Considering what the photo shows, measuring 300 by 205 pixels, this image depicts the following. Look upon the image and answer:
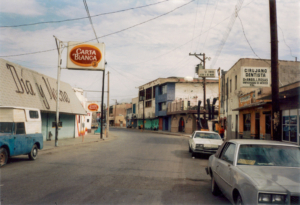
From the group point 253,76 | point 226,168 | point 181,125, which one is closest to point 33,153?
point 226,168

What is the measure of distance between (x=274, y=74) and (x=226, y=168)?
530 cm

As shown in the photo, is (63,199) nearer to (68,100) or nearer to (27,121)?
(27,121)

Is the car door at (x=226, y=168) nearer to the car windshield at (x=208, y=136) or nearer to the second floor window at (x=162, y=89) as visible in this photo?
the car windshield at (x=208, y=136)

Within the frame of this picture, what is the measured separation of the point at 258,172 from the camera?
485 cm

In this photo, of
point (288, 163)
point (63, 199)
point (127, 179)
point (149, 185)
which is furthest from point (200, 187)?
point (63, 199)

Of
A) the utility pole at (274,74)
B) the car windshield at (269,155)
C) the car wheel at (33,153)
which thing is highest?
the utility pole at (274,74)

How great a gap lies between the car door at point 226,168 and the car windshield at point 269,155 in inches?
10.3

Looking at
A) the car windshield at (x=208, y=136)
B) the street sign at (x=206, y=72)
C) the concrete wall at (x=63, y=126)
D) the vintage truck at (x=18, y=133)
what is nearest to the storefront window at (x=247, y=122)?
the street sign at (x=206, y=72)

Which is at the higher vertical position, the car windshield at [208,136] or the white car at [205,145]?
the car windshield at [208,136]

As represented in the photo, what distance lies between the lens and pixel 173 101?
184ft

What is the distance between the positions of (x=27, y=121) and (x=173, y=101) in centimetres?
4507

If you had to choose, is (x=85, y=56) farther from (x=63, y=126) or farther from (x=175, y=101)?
(x=175, y=101)

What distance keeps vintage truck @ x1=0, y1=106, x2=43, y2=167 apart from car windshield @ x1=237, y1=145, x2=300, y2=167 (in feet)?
28.6

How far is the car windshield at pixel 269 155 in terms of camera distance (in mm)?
5443
